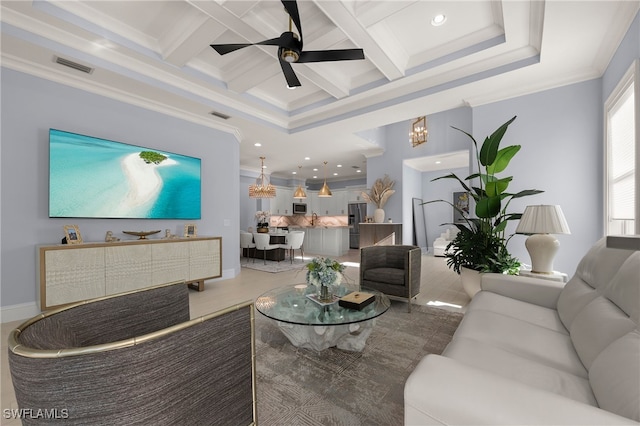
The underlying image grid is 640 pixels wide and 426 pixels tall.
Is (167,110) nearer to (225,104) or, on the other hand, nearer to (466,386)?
(225,104)

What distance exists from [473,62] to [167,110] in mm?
4326

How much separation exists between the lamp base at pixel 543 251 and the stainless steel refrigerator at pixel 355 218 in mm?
7726

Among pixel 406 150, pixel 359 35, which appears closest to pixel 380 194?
pixel 406 150

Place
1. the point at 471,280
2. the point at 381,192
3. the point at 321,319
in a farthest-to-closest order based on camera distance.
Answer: the point at 381,192 → the point at 471,280 → the point at 321,319

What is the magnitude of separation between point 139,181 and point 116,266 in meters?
1.26

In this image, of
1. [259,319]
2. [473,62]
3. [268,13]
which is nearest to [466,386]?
[259,319]

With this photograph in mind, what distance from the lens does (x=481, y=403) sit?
0.72 metres

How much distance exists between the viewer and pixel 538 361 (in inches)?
49.7

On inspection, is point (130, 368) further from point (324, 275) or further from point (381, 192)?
point (381, 192)

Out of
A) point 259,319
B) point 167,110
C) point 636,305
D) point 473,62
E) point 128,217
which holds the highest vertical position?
→ point 473,62

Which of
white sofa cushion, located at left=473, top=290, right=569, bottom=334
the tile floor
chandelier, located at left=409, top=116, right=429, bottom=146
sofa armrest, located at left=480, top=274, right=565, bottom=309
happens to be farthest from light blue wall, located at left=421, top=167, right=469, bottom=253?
white sofa cushion, located at left=473, top=290, right=569, bottom=334

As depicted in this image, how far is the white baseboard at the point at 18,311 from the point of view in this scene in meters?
2.83

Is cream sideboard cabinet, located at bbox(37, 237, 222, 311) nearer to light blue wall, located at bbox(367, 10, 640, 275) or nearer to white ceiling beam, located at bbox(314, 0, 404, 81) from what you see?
white ceiling beam, located at bbox(314, 0, 404, 81)

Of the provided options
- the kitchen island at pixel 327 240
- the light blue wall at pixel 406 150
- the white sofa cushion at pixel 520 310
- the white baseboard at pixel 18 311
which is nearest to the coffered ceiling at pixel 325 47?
the light blue wall at pixel 406 150
